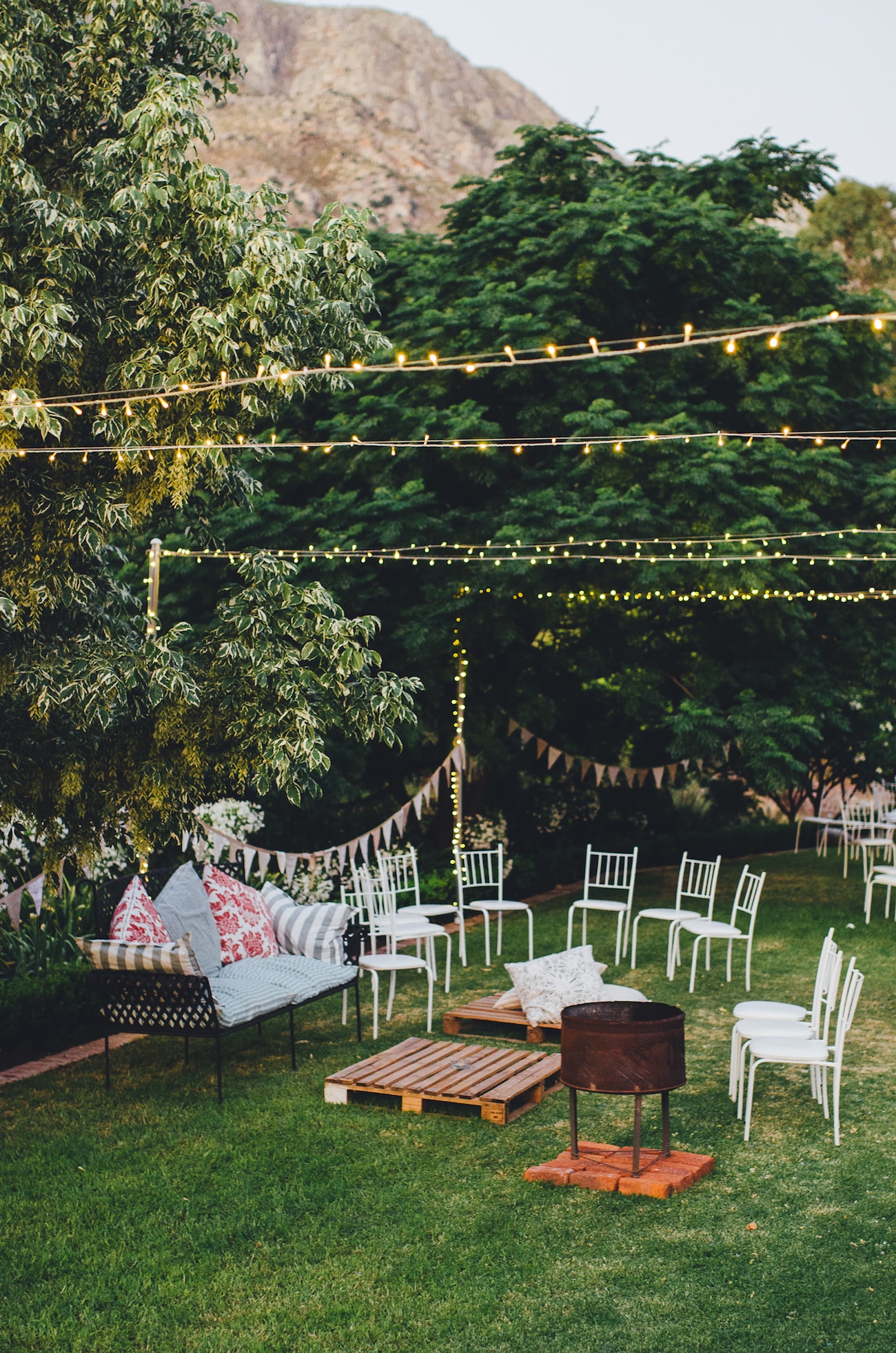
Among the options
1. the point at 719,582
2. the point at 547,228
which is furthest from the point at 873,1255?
the point at 547,228

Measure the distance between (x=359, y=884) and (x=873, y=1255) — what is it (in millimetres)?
5324

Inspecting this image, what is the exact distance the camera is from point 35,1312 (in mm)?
4156

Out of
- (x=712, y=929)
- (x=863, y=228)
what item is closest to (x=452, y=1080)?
(x=712, y=929)

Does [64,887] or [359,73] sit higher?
[359,73]

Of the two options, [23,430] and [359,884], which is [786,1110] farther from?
[23,430]

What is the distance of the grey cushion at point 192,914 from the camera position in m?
7.46

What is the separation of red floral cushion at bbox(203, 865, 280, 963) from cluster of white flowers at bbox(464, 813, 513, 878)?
5.70 metres

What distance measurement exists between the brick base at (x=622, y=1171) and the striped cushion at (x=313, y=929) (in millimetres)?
2894

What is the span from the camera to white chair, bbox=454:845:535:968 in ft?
32.6

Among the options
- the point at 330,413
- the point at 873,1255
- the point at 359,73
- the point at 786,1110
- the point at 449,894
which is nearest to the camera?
the point at 873,1255

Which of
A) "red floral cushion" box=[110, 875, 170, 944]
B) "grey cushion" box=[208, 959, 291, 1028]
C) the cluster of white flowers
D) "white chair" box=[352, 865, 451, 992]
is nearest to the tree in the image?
"red floral cushion" box=[110, 875, 170, 944]

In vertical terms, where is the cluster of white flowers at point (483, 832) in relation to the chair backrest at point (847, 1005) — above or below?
below

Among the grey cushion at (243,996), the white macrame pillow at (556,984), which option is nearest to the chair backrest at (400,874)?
the white macrame pillow at (556,984)

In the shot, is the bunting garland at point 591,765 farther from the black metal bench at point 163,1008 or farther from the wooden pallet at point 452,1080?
the black metal bench at point 163,1008
